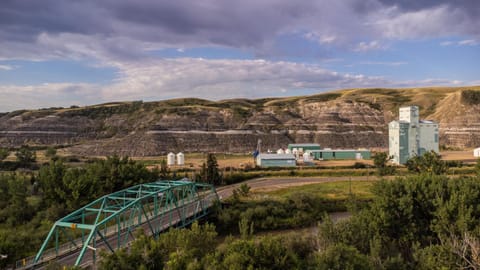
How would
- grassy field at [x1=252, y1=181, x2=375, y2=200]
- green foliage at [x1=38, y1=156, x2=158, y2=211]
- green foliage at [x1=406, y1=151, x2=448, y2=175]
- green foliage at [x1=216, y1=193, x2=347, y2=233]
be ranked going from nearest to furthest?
green foliage at [x1=216, y1=193, x2=347, y2=233], green foliage at [x1=38, y1=156, x2=158, y2=211], grassy field at [x1=252, y1=181, x2=375, y2=200], green foliage at [x1=406, y1=151, x2=448, y2=175]

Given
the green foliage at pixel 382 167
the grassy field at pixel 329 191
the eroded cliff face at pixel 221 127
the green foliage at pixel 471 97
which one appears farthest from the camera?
the green foliage at pixel 471 97

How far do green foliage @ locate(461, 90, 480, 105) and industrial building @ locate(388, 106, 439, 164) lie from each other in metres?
47.6

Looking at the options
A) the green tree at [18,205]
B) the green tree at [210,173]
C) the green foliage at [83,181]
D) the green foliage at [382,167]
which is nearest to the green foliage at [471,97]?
the green foliage at [382,167]

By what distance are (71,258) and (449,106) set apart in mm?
124689

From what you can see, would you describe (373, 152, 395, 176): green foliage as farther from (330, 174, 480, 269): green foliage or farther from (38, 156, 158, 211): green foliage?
(38, 156, 158, 211): green foliage

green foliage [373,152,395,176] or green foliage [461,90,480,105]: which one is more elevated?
green foliage [461,90,480,105]

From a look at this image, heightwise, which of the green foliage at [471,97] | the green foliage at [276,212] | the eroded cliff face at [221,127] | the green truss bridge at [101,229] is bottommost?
the green foliage at [276,212]

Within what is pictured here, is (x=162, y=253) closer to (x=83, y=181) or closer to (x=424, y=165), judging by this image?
(x=83, y=181)

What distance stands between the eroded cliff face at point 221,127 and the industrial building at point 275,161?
28.9 meters

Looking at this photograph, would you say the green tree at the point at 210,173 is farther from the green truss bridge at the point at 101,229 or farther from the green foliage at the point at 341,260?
the green foliage at the point at 341,260

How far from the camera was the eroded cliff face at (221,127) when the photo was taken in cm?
10231

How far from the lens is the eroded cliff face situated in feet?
336

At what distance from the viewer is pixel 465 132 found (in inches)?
4141

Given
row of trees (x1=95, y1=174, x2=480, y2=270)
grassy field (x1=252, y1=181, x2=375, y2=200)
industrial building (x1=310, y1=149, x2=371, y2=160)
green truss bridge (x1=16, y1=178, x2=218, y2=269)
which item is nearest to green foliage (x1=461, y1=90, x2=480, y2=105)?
industrial building (x1=310, y1=149, x2=371, y2=160)
